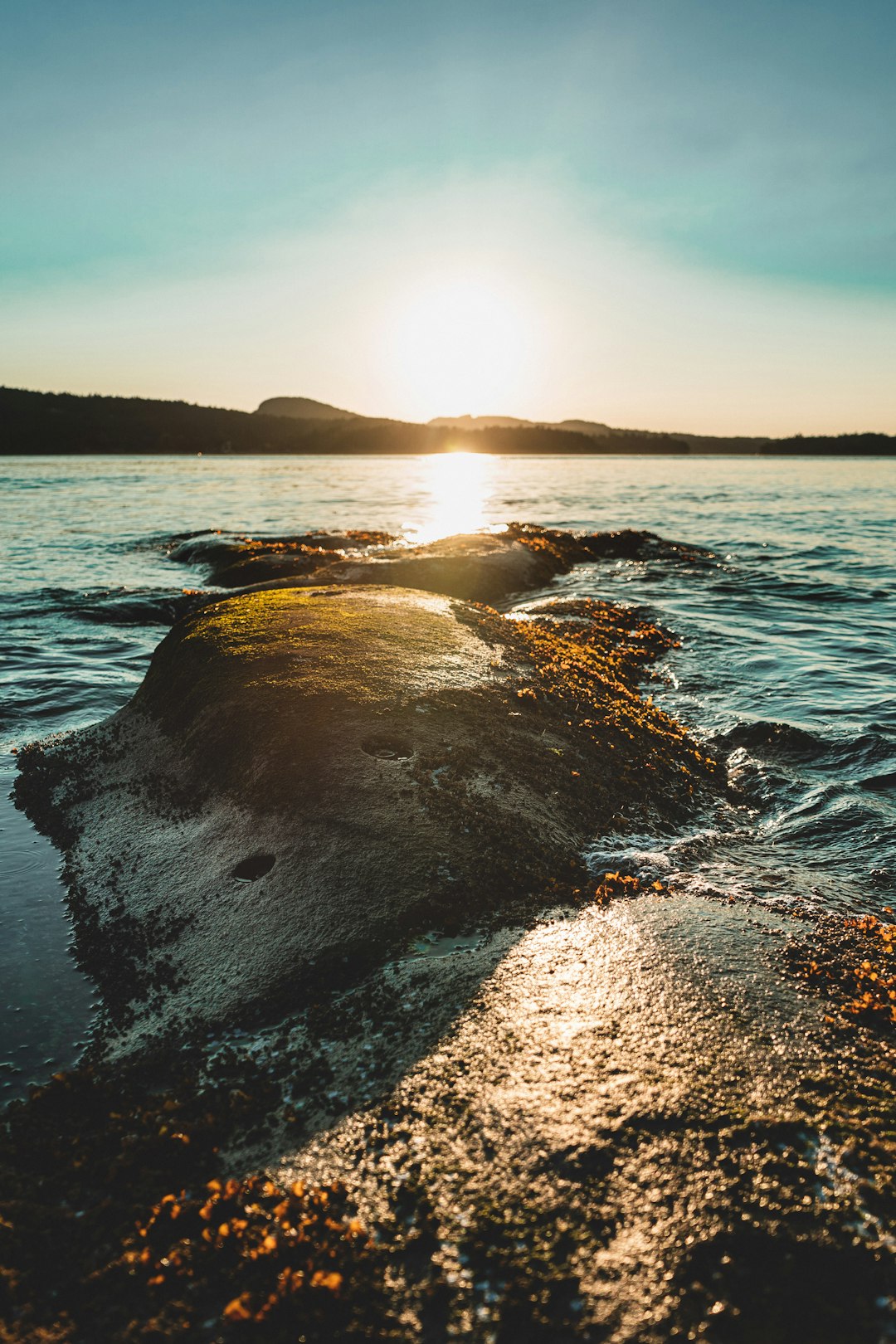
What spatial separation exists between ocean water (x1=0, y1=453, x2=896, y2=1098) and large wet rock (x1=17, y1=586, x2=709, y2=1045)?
0.35 meters

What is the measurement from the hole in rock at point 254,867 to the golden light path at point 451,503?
1464 centimetres

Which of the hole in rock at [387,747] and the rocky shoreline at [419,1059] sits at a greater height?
the hole in rock at [387,747]

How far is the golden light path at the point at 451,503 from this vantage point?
26.9 meters

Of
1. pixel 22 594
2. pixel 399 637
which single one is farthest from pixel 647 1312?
pixel 22 594

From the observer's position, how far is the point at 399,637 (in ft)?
22.9

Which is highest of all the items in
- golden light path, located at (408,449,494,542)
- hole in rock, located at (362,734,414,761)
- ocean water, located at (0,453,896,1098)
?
golden light path, located at (408,449,494,542)

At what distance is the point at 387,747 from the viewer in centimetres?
543

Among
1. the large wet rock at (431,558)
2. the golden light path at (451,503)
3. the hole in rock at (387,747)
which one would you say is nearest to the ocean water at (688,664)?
the golden light path at (451,503)

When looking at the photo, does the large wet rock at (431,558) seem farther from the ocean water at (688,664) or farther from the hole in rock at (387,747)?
the hole in rock at (387,747)

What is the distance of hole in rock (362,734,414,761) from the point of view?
5355 mm

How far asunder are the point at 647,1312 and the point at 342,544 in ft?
63.7

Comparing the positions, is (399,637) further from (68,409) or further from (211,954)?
Result: (68,409)

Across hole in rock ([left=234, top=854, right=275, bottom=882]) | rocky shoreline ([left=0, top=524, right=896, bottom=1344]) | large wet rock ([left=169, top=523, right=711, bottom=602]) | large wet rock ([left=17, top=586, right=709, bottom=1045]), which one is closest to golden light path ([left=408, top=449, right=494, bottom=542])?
large wet rock ([left=169, top=523, right=711, bottom=602])

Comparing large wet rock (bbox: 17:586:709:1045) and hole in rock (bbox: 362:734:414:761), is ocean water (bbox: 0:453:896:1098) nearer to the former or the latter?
large wet rock (bbox: 17:586:709:1045)
